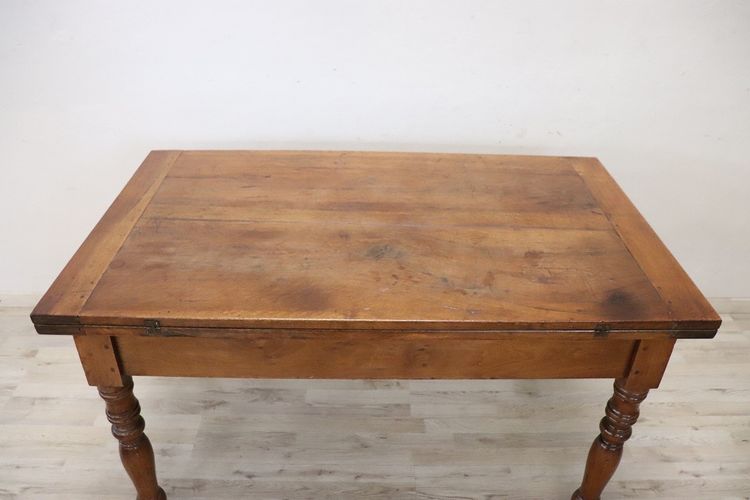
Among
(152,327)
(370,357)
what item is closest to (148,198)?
(152,327)

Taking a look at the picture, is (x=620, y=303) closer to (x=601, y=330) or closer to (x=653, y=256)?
(x=601, y=330)

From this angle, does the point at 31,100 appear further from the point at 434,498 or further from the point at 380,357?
the point at 434,498

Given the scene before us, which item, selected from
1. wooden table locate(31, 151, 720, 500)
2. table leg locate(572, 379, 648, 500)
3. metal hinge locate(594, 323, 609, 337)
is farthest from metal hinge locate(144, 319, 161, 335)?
table leg locate(572, 379, 648, 500)

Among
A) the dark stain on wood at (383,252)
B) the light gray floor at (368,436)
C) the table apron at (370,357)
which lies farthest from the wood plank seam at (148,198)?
the light gray floor at (368,436)

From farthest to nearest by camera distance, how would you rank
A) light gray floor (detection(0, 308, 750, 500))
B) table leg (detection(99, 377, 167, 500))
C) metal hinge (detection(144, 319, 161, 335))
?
light gray floor (detection(0, 308, 750, 500)) → table leg (detection(99, 377, 167, 500)) → metal hinge (detection(144, 319, 161, 335))

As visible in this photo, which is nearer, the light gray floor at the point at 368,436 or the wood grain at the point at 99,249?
the wood grain at the point at 99,249

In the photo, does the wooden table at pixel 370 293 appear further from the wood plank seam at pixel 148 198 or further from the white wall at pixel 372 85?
the white wall at pixel 372 85

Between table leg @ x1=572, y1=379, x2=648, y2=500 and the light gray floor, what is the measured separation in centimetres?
19

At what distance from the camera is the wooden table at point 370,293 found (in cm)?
114

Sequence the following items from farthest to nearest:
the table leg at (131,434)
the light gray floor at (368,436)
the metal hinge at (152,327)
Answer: the light gray floor at (368,436), the table leg at (131,434), the metal hinge at (152,327)

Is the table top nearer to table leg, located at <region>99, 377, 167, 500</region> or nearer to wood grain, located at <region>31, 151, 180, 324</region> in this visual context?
wood grain, located at <region>31, 151, 180, 324</region>

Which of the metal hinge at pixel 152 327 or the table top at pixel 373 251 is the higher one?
the table top at pixel 373 251

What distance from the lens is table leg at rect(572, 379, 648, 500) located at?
1.30 metres

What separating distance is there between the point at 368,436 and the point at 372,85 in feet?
3.56
